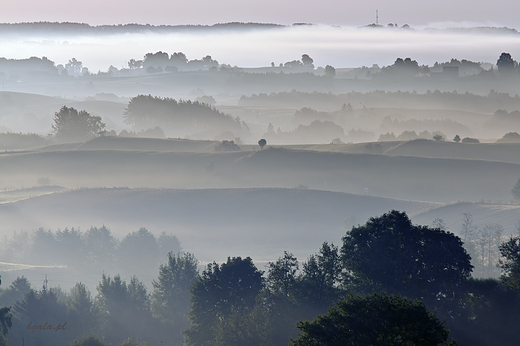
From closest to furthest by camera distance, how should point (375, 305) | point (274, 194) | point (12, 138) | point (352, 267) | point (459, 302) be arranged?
point (375, 305), point (459, 302), point (352, 267), point (274, 194), point (12, 138)

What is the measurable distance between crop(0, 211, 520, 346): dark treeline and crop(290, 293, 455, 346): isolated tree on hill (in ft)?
28.5

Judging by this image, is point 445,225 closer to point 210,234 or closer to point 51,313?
point 210,234

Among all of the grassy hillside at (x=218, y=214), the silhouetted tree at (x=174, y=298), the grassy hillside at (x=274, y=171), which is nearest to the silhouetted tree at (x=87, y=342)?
the silhouetted tree at (x=174, y=298)

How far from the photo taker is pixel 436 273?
35.2 metres

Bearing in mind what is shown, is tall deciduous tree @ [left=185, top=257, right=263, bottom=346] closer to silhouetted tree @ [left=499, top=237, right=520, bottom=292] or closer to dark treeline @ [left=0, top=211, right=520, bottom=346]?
dark treeline @ [left=0, top=211, right=520, bottom=346]

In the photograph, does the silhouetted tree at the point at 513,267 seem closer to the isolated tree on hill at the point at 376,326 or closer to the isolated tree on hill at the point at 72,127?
the isolated tree on hill at the point at 376,326

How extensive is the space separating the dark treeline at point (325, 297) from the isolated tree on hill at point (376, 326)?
868 cm

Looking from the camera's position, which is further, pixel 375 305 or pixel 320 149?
pixel 320 149

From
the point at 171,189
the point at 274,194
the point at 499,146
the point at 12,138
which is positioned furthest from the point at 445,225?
the point at 12,138

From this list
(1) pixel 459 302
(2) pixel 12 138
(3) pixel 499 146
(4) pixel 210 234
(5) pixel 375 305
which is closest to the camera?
(5) pixel 375 305

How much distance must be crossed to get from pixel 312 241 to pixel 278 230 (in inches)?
244

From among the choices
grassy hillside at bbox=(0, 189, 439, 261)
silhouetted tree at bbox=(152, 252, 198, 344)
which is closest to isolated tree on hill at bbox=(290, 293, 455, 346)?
silhouetted tree at bbox=(152, 252, 198, 344)

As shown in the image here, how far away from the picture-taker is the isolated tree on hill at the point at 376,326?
20734 mm

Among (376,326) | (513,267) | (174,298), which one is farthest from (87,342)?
(513,267)
